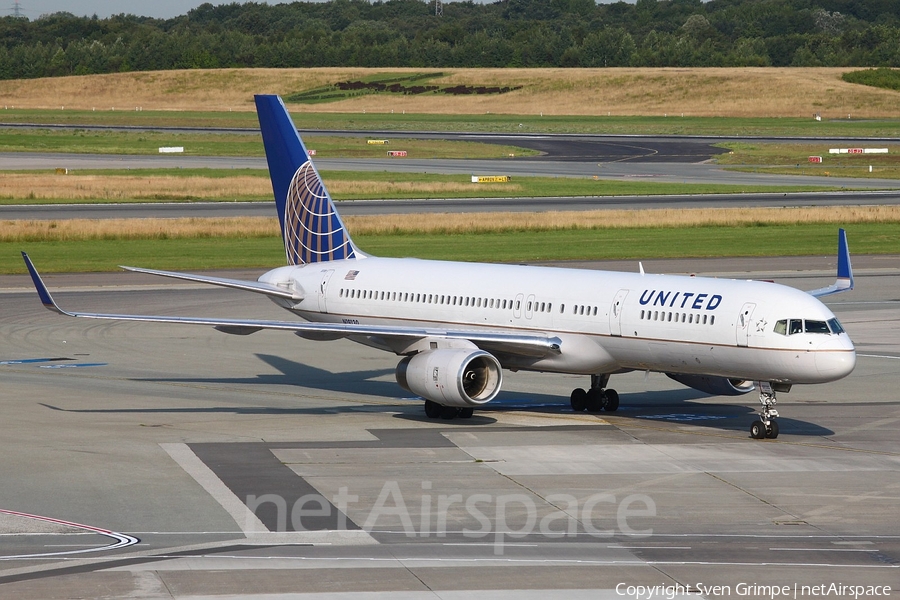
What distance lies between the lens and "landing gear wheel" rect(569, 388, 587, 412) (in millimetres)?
38500

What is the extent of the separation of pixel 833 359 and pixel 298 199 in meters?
20.0

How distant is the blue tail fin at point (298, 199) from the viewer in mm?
44031

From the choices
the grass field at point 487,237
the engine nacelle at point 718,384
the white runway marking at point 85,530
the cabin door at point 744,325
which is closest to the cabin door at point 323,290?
the engine nacelle at point 718,384

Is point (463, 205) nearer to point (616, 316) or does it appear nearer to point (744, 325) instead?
point (616, 316)

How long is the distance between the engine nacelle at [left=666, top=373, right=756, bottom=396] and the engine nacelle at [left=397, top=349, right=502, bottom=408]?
5.38 metres

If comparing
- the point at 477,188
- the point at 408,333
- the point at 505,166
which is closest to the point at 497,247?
the point at 477,188

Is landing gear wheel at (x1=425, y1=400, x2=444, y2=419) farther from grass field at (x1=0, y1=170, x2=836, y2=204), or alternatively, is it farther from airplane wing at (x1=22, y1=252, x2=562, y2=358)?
grass field at (x1=0, y1=170, x2=836, y2=204)

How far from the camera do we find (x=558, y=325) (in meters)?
36.6

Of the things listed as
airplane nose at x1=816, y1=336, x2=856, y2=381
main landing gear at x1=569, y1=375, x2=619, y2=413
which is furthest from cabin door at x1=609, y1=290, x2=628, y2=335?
airplane nose at x1=816, y1=336, x2=856, y2=381

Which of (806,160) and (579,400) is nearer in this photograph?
(579,400)

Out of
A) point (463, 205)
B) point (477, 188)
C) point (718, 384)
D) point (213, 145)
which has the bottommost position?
point (463, 205)

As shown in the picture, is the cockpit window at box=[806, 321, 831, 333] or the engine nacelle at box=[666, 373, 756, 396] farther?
the engine nacelle at box=[666, 373, 756, 396]

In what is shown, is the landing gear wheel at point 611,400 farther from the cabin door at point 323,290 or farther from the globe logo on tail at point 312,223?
the globe logo on tail at point 312,223

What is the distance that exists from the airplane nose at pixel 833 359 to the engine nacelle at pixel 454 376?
8.46 m
